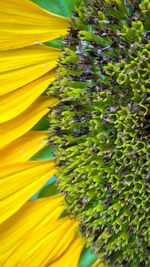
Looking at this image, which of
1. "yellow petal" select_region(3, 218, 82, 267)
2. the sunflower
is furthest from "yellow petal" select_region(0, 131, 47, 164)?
"yellow petal" select_region(3, 218, 82, 267)

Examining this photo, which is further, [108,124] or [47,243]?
[47,243]

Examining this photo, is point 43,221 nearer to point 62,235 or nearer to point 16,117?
point 62,235

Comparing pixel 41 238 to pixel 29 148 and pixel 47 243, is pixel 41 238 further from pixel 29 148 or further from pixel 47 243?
pixel 29 148

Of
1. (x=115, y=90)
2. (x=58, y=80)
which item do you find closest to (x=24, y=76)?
(x=58, y=80)

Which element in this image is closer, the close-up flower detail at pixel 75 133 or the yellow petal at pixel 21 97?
the close-up flower detail at pixel 75 133

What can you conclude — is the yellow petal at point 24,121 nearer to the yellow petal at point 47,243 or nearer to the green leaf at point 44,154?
the green leaf at point 44,154

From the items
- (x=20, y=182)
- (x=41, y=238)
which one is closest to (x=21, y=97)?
(x=20, y=182)

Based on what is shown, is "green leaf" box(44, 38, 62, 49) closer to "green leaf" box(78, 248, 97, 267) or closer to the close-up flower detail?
the close-up flower detail

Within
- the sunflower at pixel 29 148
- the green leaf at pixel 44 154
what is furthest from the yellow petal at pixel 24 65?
the green leaf at pixel 44 154
